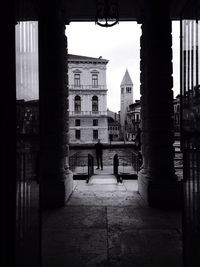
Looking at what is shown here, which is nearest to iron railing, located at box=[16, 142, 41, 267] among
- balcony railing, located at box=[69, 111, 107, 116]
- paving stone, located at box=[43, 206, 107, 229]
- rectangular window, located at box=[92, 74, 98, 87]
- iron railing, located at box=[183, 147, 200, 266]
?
iron railing, located at box=[183, 147, 200, 266]

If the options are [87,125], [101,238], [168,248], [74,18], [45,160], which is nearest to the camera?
[168,248]

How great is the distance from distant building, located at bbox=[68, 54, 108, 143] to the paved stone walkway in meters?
51.4

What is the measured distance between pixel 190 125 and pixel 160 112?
3992mm

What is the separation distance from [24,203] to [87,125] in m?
57.2

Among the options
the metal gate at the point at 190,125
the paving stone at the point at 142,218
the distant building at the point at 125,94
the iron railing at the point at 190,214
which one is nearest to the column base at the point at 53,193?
the paving stone at the point at 142,218

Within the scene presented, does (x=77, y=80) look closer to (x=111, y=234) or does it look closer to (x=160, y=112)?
(x=160, y=112)

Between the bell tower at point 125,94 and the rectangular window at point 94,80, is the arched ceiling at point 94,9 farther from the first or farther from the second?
the bell tower at point 125,94

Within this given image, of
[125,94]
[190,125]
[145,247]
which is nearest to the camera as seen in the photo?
[190,125]

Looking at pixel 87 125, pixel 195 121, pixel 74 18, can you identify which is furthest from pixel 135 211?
pixel 87 125

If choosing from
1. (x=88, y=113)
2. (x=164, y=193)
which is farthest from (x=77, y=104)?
(x=164, y=193)

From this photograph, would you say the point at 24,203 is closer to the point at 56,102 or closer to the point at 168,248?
the point at 168,248

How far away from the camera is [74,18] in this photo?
9.91m

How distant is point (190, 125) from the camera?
3.91m

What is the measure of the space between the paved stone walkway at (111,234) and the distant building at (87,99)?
51434mm
